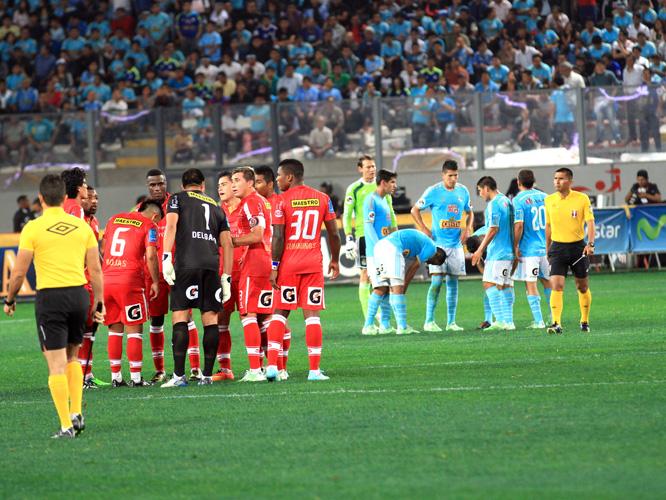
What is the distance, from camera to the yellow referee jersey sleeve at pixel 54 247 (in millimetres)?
9828

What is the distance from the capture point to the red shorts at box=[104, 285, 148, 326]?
13.5m

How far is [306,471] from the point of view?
321 inches

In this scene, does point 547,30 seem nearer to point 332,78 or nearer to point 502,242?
point 332,78

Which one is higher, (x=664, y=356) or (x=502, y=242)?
(x=502, y=242)

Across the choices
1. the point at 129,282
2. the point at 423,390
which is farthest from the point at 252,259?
the point at 423,390

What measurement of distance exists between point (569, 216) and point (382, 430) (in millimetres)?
7887

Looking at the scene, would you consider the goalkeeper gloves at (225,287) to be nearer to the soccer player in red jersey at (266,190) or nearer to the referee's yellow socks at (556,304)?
the soccer player in red jersey at (266,190)

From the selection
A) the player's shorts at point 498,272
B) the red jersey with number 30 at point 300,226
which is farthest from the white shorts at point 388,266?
the red jersey with number 30 at point 300,226

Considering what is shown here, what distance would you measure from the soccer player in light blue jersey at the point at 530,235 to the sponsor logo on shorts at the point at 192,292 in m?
6.65

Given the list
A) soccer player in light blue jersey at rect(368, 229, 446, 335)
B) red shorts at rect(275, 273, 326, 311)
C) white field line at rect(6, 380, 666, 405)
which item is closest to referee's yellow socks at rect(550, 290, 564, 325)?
soccer player in light blue jersey at rect(368, 229, 446, 335)

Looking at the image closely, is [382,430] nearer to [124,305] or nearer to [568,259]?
[124,305]

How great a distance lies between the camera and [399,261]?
60.0ft

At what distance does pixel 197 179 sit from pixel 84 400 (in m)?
2.38

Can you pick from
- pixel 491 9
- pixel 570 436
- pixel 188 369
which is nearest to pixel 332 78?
pixel 491 9
